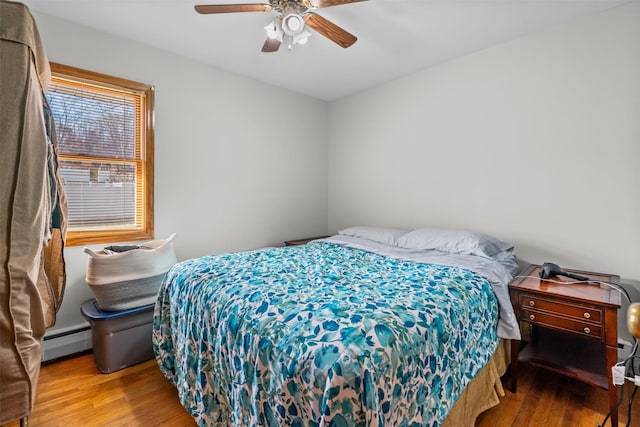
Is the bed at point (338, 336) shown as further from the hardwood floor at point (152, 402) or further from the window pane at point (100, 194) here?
the window pane at point (100, 194)

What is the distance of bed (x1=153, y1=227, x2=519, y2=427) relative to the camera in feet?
3.02

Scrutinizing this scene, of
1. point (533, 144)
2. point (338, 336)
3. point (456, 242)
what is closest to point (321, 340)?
point (338, 336)

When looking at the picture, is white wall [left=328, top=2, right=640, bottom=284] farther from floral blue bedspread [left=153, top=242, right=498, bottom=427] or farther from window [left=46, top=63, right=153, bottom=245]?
window [left=46, top=63, right=153, bottom=245]

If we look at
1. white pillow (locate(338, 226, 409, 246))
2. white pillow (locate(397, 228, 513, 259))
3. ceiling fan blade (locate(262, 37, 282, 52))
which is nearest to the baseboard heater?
white pillow (locate(338, 226, 409, 246))

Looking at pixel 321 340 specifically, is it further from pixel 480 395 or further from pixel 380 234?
pixel 380 234

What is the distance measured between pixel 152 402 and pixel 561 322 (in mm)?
2385

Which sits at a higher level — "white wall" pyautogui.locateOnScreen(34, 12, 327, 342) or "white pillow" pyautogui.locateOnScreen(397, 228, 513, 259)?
"white wall" pyautogui.locateOnScreen(34, 12, 327, 342)

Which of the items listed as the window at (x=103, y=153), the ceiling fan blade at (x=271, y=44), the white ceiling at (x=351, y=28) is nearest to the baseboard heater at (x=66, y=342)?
the window at (x=103, y=153)

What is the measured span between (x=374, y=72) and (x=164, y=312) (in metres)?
2.78

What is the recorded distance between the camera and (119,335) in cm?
201

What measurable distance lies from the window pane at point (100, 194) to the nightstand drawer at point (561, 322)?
297cm

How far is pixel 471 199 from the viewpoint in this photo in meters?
2.61

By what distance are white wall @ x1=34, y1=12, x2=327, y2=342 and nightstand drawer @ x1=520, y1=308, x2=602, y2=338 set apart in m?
2.45

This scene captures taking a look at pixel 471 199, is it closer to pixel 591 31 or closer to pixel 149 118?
pixel 591 31
